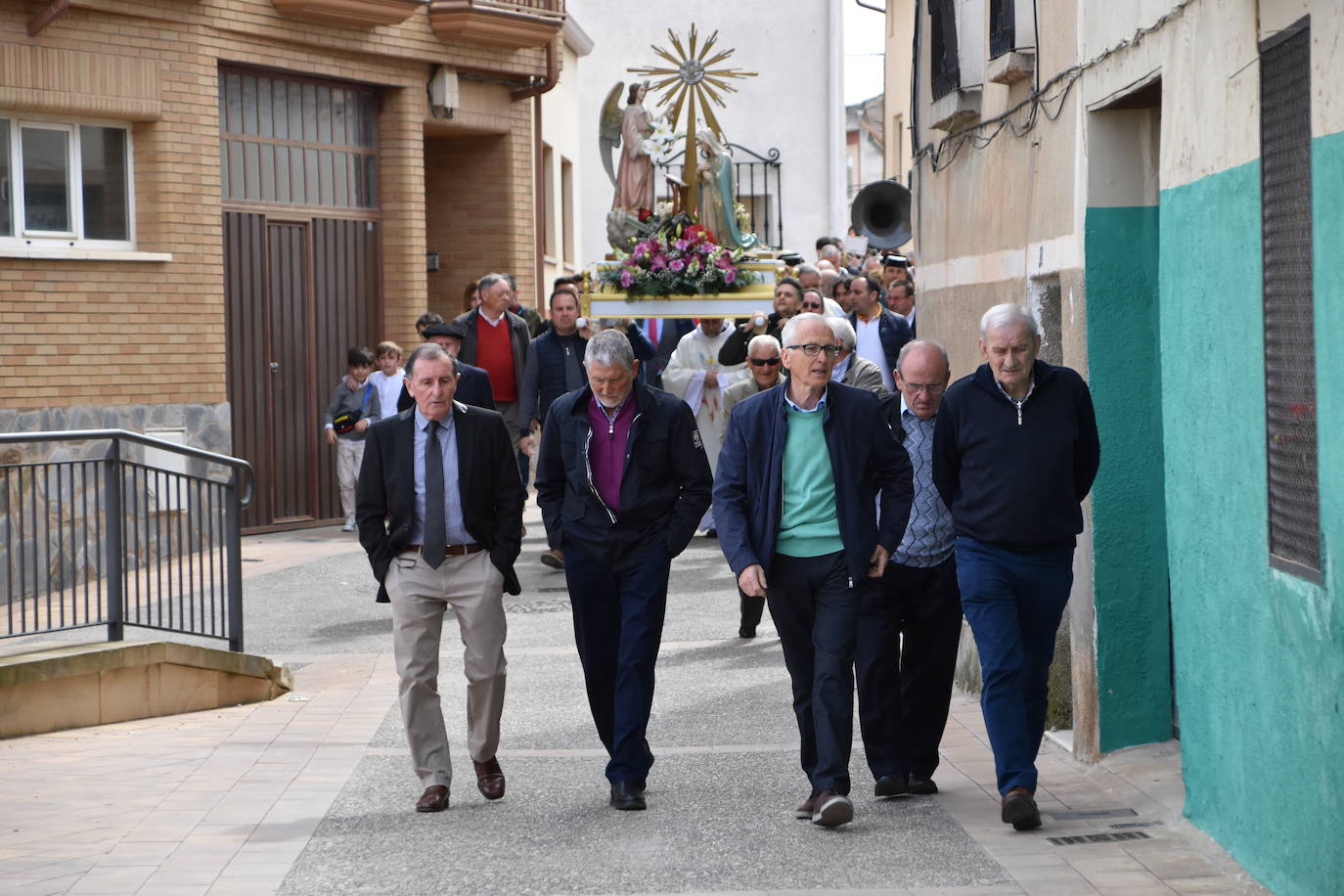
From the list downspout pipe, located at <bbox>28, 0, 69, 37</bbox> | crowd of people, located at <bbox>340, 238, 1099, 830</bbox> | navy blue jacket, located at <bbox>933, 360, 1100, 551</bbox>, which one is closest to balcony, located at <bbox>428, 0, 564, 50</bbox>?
downspout pipe, located at <bbox>28, 0, 69, 37</bbox>

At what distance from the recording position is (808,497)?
6859 mm

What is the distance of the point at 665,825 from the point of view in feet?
22.9

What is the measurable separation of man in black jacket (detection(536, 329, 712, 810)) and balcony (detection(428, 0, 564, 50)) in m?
12.3

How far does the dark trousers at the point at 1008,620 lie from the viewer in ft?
22.0

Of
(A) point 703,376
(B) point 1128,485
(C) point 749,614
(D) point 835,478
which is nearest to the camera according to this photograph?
(D) point 835,478

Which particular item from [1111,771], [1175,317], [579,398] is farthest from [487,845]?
[1175,317]

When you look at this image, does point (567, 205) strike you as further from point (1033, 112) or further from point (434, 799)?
point (434, 799)

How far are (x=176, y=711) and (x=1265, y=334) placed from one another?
633 cm

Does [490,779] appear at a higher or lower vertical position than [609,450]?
lower

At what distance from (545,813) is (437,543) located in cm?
113

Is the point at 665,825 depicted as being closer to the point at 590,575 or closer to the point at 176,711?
the point at 590,575

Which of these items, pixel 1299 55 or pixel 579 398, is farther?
pixel 579 398

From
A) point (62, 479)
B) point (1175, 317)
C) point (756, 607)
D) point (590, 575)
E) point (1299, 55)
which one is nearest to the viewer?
point (1299, 55)

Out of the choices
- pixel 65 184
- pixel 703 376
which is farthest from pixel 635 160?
pixel 65 184
